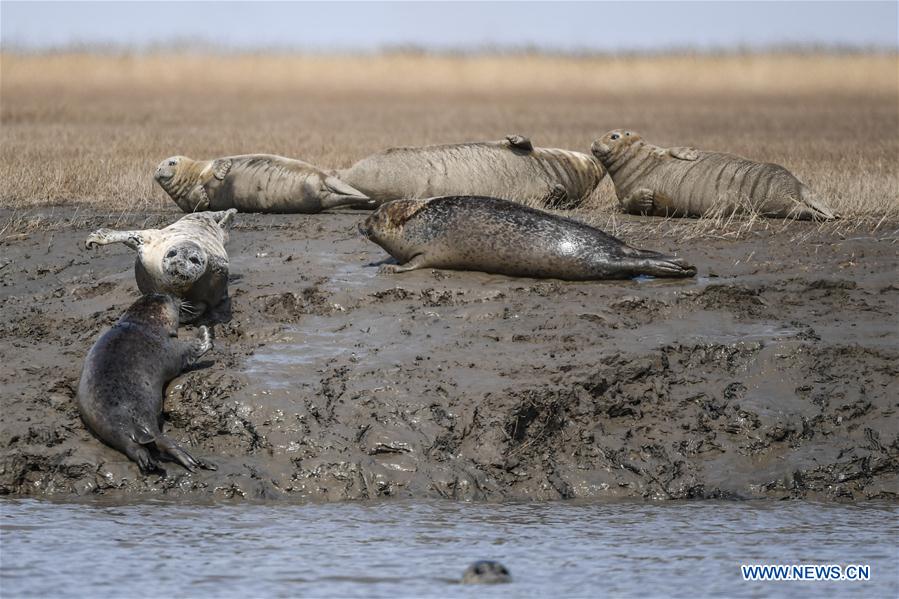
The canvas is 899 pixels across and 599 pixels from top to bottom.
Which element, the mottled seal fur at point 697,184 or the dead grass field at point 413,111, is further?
the dead grass field at point 413,111

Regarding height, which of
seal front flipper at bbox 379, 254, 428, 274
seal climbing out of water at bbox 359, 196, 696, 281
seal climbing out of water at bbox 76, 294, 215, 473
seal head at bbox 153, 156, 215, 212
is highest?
seal head at bbox 153, 156, 215, 212

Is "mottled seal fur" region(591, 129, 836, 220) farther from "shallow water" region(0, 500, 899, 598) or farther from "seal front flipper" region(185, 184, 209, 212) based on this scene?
"shallow water" region(0, 500, 899, 598)

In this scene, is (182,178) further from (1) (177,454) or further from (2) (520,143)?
(1) (177,454)

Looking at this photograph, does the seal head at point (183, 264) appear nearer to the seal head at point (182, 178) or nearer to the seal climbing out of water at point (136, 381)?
the seal climbing out of water at point (136, 381)

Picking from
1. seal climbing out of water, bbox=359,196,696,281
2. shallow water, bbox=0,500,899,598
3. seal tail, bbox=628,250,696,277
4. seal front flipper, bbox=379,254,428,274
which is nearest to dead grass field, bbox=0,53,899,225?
seal climbing out of water, bbox=359,196,696,281

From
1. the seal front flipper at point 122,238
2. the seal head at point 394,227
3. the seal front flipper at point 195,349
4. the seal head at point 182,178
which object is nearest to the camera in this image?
the seal front flipper at point 195,349

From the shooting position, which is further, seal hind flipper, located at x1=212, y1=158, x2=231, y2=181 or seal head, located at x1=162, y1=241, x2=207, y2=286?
seal hind flipper, located at x1=212, y1=158, x2=231, y2=181

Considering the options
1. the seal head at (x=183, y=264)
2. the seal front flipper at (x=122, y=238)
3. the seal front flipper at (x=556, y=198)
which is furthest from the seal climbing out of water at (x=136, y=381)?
the seal front flipper at (x=556, y=198)

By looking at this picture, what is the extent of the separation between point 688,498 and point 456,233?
116 inches

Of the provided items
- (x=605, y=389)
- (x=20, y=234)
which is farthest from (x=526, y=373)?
(x=20, y=234)

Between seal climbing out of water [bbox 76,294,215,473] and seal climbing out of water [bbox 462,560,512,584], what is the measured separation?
74.4 inches

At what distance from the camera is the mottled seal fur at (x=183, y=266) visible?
25.6ft

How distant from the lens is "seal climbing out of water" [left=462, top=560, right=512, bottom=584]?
5055 millimetres

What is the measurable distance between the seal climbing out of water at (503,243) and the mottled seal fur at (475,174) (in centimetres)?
217
